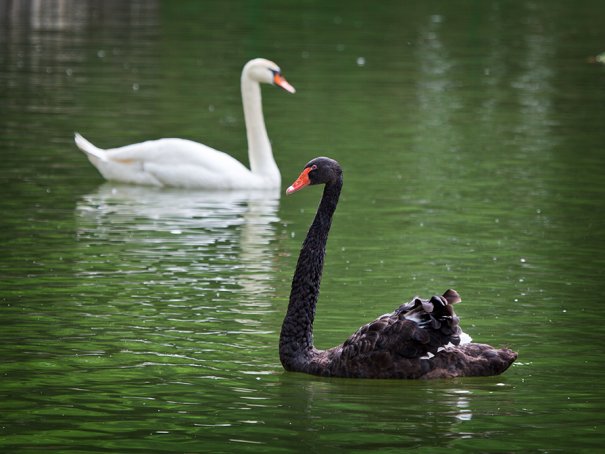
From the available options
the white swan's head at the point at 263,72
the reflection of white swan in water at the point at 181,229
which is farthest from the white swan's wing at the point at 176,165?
the white swan's head at the point at 263,72

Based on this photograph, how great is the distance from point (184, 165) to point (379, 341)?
826 cm

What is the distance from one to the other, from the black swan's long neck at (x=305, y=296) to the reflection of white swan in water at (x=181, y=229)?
7.40 ft

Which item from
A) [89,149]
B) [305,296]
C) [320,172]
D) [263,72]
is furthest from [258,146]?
→ [305,296]

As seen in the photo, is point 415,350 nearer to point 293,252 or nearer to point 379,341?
point 379,341

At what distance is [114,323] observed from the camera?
33.7 ft

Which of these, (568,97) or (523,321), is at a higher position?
(568,97)

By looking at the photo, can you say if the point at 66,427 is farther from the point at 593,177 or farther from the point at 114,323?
the point at 593,177

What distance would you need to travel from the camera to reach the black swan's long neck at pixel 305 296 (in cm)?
913

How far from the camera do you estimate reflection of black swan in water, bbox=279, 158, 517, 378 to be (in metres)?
8.70

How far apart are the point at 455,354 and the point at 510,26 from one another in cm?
3200

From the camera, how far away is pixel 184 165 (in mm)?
16797

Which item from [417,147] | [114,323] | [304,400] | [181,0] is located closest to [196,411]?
[304,400]

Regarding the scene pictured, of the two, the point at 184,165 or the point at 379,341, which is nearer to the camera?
the point at 379,341

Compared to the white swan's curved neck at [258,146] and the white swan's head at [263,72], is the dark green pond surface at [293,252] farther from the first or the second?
the white swan's head at [263,72]
